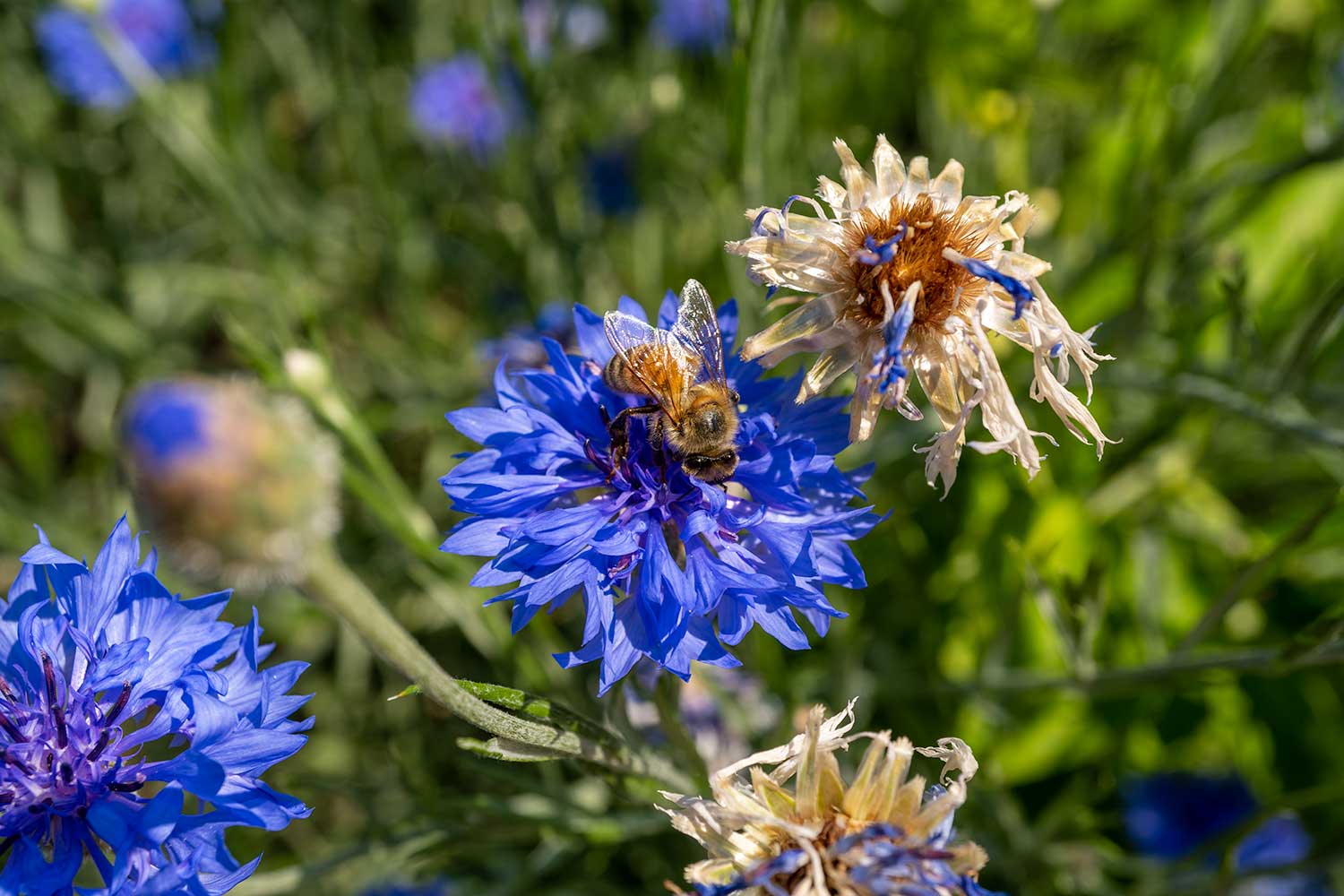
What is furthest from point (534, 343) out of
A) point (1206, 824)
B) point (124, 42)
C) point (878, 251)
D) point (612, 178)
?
point (124, 42)

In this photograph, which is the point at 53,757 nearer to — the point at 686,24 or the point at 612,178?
the point at 612,178

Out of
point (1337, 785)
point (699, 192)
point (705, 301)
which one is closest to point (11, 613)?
point (705, 301)

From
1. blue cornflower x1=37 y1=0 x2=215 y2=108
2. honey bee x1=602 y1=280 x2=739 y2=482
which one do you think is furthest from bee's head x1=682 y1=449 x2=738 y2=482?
blue cornflower x1=37 y1=0 x2=215 y2=108

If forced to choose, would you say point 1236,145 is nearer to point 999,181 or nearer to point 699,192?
point 999,181

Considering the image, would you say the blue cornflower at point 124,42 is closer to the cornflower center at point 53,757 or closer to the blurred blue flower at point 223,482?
the cornflower center at point 53,757

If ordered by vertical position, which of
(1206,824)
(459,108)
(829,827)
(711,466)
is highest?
(459,108)

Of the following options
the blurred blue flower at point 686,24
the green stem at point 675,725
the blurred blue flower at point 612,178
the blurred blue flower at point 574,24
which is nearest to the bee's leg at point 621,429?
the green stem at point 675,725

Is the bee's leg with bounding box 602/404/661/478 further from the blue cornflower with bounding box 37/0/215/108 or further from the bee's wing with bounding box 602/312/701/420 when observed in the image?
the blue cornflower with bounding box 37/0/215/108
